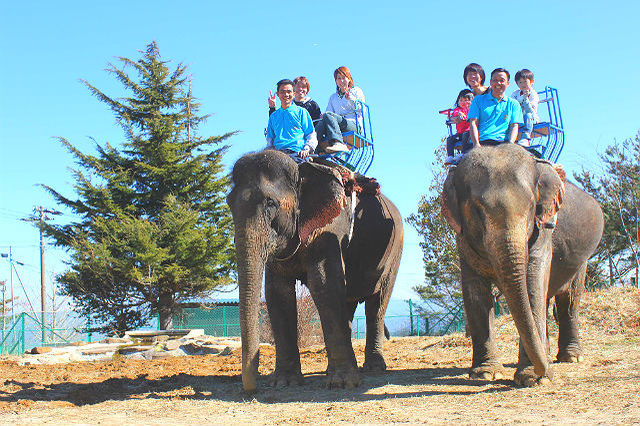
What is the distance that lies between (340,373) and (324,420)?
1.86 metres

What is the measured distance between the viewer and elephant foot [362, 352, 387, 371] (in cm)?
979

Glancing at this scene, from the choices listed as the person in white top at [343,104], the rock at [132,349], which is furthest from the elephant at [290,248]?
the rock at [132,349]

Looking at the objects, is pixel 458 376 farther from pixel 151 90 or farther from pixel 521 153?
pixel 151 90

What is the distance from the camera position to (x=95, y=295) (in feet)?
95.2

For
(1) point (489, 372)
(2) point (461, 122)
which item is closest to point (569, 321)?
(1) point (489, 372)

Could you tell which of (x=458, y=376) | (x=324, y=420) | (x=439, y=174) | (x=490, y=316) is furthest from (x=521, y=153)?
(x=439, y=174)

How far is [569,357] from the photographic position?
930 centimetres

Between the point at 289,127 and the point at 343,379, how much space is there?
3.30m

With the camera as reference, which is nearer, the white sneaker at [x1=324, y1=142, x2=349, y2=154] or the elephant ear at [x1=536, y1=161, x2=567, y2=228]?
the elephant ear at [x1=536, y1=161, x2=567, y2=228]

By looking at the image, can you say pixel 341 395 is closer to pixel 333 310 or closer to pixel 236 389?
pixel 333 310

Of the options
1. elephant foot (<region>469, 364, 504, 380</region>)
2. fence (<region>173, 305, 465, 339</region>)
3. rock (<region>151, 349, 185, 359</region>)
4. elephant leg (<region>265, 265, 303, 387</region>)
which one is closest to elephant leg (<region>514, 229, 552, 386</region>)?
elephant foot (<region>469, 364, 504, 380</region>)

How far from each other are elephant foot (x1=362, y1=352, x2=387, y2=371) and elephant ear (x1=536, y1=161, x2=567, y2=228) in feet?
12.1

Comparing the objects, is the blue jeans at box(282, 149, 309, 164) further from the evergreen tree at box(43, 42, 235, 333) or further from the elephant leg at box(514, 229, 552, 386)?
the evergreen tree at box(43, 42, 235, 333)

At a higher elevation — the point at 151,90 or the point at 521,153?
Result: the point at 151,90
